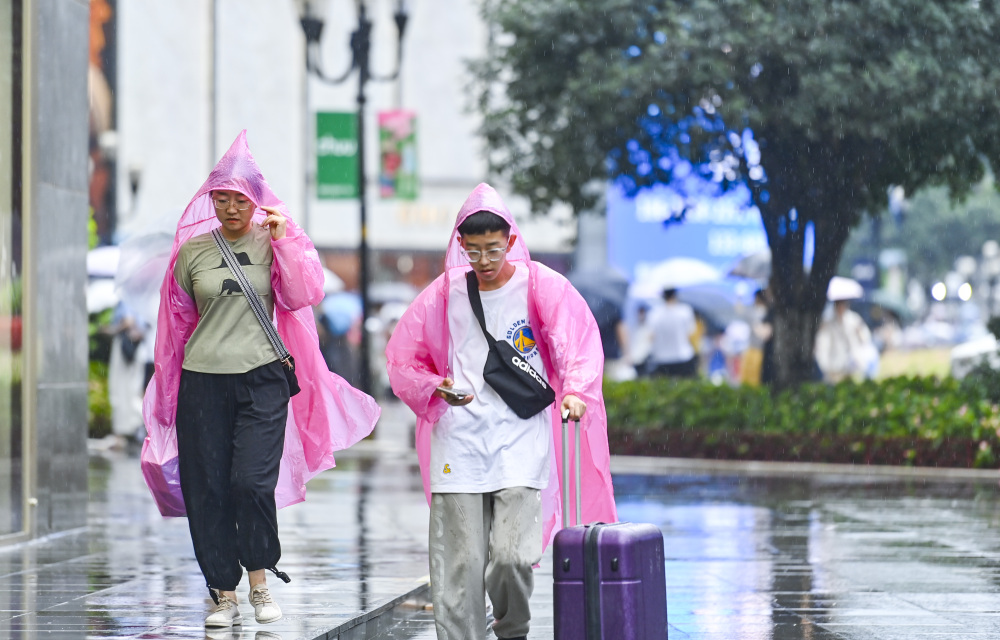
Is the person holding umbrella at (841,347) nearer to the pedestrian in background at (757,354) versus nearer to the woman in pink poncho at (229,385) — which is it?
the pedestrian in background at (757,354)

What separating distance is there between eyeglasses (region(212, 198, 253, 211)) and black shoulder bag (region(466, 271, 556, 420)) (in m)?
1.20

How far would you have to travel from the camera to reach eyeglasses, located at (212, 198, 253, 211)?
628 cm

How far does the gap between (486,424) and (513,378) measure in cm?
19

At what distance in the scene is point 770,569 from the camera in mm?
8906

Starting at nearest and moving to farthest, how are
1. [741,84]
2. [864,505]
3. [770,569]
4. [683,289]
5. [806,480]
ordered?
[770,569], [864,505], [806,480], [741,84], [683,289]

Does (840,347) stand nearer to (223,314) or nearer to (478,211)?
(223,314)

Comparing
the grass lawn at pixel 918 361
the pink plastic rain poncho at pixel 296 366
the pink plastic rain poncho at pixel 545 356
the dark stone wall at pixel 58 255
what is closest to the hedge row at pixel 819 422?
the grass lawn at pixel 918 361

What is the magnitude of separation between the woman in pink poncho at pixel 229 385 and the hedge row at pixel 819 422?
10.5 metres

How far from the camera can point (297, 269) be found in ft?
20.7

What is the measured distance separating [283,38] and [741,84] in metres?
30.1

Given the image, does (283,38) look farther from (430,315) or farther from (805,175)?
(430,315)

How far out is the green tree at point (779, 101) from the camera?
629 inches

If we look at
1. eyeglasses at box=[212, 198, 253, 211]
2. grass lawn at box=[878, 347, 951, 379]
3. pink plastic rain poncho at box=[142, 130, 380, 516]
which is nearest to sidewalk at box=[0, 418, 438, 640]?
pink plastic rain poncho at box=[142, 130, 380, 516]

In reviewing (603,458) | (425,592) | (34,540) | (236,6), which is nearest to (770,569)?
(425,592)
